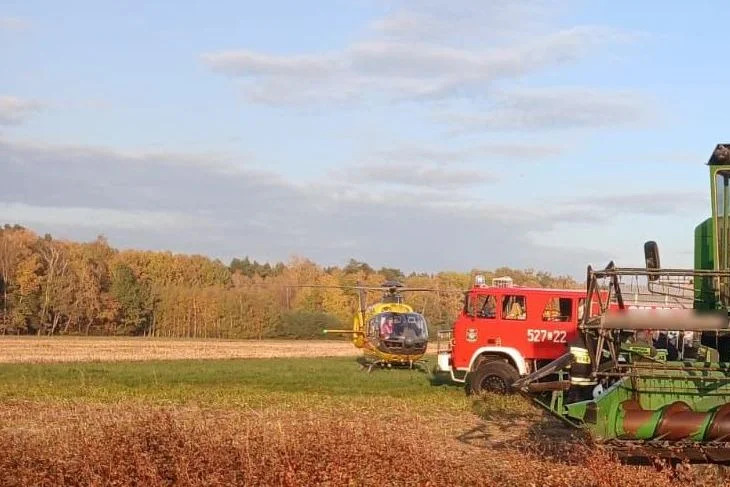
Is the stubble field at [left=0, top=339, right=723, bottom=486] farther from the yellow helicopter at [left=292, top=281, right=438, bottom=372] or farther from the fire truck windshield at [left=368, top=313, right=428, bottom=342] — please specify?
the fire truck windshield at [left=368, top=313, right=428, bottom=342]

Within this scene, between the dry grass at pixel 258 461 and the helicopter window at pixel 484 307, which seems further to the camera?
the helicopter window at pixel 484 307

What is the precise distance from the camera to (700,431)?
924 centimetres

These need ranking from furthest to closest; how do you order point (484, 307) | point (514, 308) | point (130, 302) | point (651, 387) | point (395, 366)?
point (130, 302) → point (395, 366) → point (484, 307) → point (514, 308) → point (651, 387)

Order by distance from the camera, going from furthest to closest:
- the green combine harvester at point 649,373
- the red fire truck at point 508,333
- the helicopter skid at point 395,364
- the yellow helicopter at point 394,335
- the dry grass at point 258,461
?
the helicopter skid at point 395,364, the yellow helicopter at point 394,335, the red fire truck at point 508,333, the green combine harvester at point 649,373, the dry grass at point 258,461

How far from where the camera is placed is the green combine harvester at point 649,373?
8.92 meters

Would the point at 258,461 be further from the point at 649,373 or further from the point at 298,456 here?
the point at 649,373

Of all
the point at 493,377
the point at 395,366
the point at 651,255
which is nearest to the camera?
the point at 651,255

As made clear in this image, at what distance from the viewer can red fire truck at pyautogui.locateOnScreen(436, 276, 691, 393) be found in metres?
20.2

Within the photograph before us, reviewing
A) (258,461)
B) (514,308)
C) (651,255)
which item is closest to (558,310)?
(514,308)

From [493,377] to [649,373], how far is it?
10.8 m

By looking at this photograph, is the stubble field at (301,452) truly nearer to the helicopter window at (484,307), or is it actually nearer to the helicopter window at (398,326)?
the helicopter window at (484,307)

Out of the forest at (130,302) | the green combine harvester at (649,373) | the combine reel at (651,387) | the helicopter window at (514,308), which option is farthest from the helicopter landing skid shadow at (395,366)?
the forest at (130,302)

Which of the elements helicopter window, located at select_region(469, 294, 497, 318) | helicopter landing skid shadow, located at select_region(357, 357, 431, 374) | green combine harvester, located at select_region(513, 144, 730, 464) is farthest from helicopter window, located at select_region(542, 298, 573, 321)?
helicopter landing skid shadow, located at select_region(357, 357, 431, 374)

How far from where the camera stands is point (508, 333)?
2061cm
